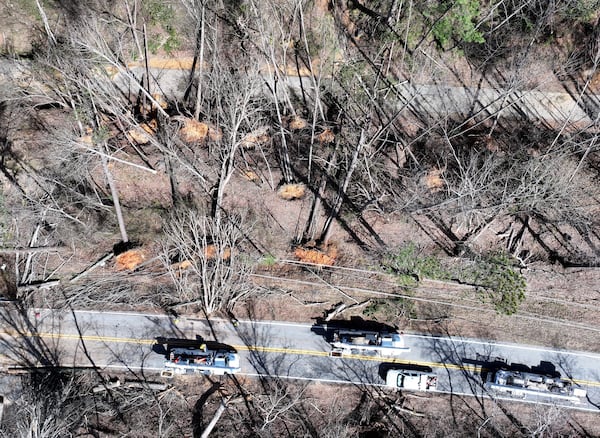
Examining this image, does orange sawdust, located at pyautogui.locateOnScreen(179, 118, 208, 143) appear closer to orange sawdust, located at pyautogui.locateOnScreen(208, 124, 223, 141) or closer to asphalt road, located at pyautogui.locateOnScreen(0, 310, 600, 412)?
orange sawdust, located at pyautogui.locateOnScreen(208, 124, 223, 141)

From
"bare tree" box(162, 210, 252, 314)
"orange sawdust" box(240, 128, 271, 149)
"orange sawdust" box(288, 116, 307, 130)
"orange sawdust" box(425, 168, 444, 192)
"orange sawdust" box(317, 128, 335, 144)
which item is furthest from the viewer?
"orange sawdust" box(288, 116, 307, 130)

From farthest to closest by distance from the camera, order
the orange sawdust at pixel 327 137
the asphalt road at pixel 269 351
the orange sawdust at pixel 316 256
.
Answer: the orange sawdust at pixel 327 137 → the orange sawdust at pixel 316 256 → the asphalt road at pixel 269 351

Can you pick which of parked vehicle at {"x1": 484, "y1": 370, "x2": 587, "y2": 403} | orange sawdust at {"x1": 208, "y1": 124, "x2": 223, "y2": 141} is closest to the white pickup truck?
parked vehicle at {"x1": 484, "y1": 370, "x2": 587, "y2": 403}

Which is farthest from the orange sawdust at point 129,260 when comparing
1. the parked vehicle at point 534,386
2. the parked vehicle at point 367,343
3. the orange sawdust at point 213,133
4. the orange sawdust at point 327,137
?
the parked vehicle at point 534,386

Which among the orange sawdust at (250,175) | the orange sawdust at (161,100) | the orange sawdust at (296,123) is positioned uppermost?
the orange sawdust at (161,100)

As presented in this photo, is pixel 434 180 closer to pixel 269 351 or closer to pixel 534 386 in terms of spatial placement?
pixel 534 386

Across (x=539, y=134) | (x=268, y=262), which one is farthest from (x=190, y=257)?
(x=539, y=134)

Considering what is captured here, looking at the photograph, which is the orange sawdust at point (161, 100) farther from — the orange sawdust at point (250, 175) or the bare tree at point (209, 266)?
the bare tree at point (209, 266)
